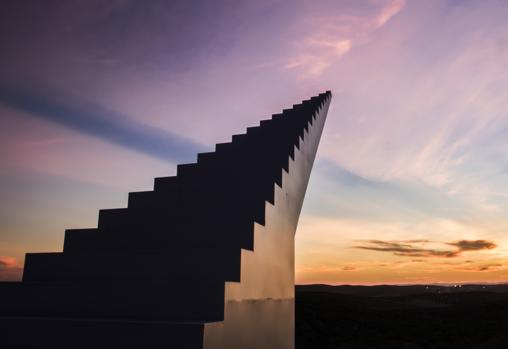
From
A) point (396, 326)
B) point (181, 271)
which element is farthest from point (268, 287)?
point (396, 326)

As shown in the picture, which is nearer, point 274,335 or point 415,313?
point 274,335

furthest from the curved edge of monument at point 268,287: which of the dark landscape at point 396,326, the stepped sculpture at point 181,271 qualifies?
the dark landscape at point 396,326

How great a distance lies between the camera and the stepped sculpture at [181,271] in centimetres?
253

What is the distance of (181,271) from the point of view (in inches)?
124

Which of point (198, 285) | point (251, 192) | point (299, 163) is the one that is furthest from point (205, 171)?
point (198, 285)

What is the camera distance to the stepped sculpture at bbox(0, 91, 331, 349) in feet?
8.29

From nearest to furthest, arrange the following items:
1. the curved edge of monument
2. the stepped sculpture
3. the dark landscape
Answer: the stepped sculpture → the curved edge of monument → the dark landscape

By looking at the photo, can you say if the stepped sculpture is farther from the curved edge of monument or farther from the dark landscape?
the dark landscape

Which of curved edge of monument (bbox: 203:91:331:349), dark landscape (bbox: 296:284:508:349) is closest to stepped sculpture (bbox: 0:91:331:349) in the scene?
curved edge of monument (bbox: 203:91:331:349)

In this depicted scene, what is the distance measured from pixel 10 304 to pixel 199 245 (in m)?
1.46

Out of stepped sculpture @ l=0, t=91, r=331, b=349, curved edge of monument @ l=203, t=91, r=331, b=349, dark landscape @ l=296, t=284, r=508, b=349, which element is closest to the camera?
stepped sculpture @ l=0, t=91, r=331, b=349

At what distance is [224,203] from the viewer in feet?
13.1

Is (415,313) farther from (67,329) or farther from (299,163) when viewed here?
(67,329)

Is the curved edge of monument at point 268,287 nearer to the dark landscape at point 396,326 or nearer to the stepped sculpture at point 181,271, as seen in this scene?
the stepped sculpture at point 181,271
